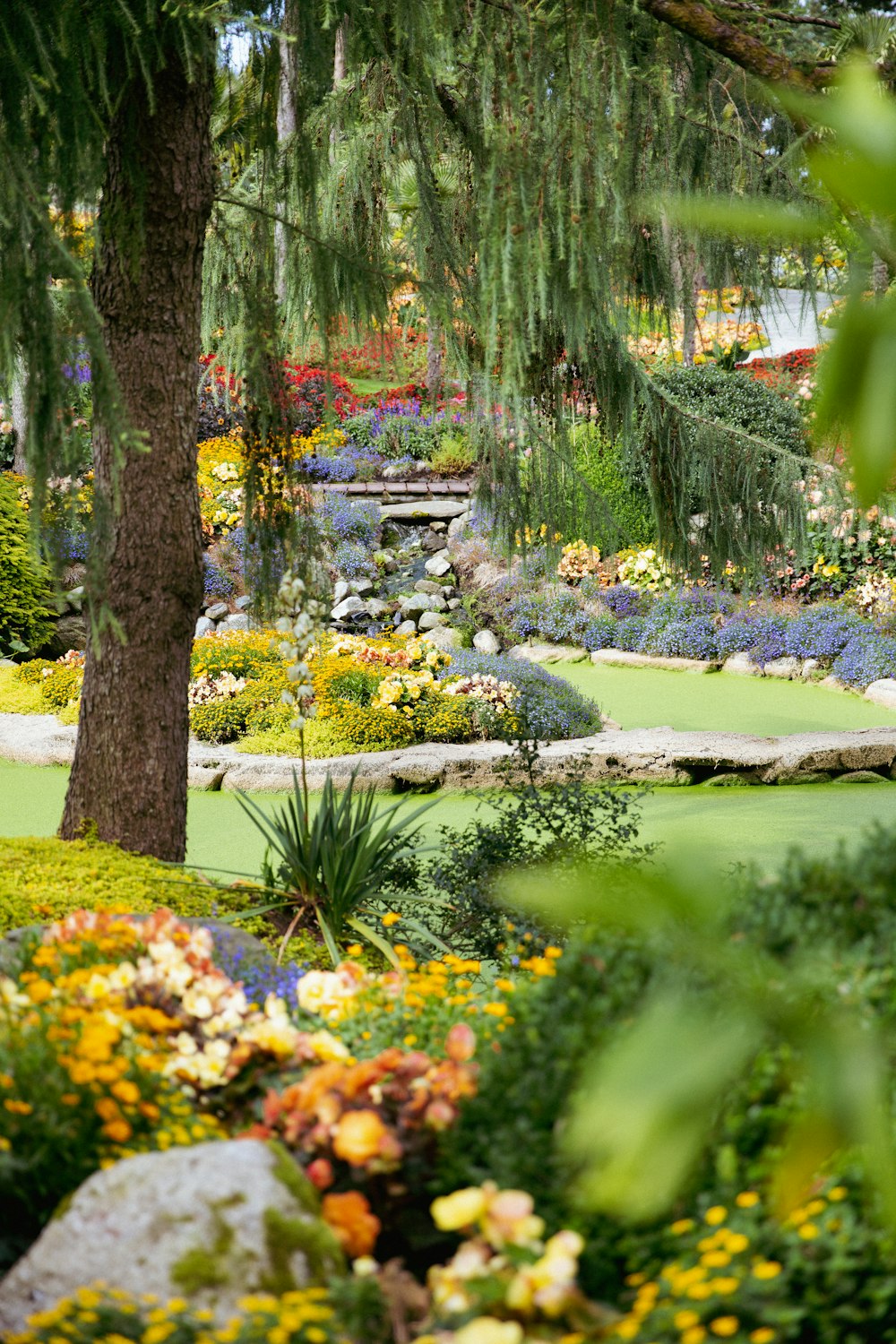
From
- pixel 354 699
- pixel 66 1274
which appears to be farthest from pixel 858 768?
pixel 66 1274

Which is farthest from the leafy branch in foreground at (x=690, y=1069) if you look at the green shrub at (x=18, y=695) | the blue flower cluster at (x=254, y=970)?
the green shrub at (x=18, y=695)

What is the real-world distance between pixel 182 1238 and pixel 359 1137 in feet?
0.96

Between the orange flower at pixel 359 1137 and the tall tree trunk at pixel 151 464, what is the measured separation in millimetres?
2478

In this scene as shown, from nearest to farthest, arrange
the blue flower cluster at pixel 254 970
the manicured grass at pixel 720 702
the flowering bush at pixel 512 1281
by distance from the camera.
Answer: the flowering bush at pixel 512 1281 < the blue flower cluster at pixel 254 970 < the manicured grass at pixel 720 702

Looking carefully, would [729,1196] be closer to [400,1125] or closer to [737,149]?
[400,1125]

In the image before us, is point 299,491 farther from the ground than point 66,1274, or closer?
farther from the ground

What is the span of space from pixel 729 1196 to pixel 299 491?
351 centimetres

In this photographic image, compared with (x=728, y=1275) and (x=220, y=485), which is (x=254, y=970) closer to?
(x=728, y=1275)

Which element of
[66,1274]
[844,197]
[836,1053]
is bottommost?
[66,1274]

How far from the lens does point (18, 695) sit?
8.56 m

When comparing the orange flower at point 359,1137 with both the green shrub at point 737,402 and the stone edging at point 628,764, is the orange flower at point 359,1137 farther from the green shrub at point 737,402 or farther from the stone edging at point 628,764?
the green shrub at point 737,402

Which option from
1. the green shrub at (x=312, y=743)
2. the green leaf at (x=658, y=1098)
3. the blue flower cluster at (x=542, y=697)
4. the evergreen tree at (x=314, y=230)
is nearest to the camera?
the green leaf at (x=658, y=1098)

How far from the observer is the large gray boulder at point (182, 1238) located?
5.27 feet

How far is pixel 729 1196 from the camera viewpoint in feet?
5.45
